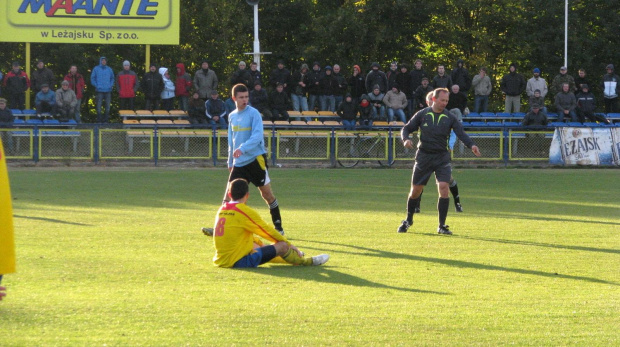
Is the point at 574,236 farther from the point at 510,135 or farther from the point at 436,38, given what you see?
the point at 436,38

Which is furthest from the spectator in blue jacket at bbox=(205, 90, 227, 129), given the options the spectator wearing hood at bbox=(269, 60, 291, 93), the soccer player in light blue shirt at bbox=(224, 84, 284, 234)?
the soccer player in light blue shirt at bbox=(224, 84, 284, 234)

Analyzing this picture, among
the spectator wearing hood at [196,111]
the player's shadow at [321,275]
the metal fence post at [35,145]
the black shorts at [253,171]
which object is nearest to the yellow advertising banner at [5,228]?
the player's shadow at [321,275]

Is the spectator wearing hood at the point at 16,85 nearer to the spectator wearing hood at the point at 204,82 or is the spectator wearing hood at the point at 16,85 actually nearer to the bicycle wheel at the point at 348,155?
the spectator wearing hood at the point at 204,82

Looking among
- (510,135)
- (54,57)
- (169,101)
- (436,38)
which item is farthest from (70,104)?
(436,38)

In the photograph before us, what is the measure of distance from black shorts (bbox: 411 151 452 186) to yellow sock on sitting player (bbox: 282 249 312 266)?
3.10m

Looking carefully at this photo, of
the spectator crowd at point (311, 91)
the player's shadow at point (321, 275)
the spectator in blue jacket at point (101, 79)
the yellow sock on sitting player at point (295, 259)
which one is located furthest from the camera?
the spectator in blue jacket at point (101, 79)

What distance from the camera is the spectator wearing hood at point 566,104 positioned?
28.7 metres

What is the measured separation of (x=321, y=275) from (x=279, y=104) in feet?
64.8

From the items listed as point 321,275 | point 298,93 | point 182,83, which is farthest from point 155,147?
point 321,275

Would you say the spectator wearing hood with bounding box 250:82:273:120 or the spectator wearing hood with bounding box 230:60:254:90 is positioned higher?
the spectator wearing hood with bounding box 230:60:254:90

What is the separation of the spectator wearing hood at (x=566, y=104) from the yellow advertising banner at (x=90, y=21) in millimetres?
12310

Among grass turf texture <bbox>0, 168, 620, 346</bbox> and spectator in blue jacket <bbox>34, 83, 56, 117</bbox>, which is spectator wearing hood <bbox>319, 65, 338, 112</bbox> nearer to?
spectator in blue jacket <bbox>34, 83, 56, 117</bbox>

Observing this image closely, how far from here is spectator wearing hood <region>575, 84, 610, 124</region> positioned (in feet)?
94.1

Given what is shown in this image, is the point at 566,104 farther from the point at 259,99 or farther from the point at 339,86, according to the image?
the point at 259,99
